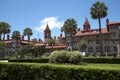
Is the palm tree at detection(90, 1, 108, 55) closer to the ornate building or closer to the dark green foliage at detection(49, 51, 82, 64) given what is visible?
the ornate building

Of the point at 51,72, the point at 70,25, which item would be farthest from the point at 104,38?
the point at 51,72

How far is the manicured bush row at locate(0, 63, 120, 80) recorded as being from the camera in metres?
14.5

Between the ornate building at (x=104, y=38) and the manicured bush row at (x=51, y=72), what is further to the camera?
the ornate building at (x=104, y=38)

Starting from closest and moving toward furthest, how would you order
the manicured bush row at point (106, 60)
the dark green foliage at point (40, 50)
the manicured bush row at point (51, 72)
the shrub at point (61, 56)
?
the manicured bush row at point (51, 72) → the shrub at point (61, 56) → the manicured bush row at point (106, 60) → the dark green foliage at point (40, 50)

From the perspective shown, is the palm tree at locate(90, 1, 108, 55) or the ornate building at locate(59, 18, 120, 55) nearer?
the palm tree at locate(90, 1, 108, 55)

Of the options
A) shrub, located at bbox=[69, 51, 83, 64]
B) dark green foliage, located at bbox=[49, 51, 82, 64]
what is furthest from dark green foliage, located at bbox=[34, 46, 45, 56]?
shrub, located at bbox=[69, 51, 83, 64]

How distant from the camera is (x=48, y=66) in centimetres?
1758

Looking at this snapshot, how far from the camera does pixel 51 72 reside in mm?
17234

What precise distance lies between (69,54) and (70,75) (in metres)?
17.4

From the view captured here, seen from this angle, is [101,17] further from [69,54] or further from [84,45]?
[69,54]

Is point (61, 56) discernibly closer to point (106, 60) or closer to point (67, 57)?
point (67, 57)

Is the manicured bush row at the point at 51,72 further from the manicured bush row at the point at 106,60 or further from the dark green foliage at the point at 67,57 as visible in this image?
the manicured bush row at the point at 106,60

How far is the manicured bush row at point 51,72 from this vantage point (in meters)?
14.5

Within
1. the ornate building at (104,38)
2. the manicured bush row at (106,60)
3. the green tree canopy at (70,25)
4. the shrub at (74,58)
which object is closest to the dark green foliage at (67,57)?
the shrub at (74,58)
